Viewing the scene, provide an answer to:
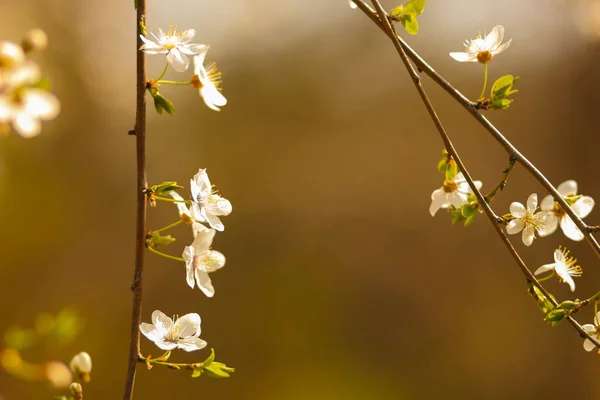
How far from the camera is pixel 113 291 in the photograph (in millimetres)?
3799

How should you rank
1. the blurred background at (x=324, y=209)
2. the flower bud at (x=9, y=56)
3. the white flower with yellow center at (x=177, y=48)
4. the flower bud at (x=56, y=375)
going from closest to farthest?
1. the flower bud at (x=9, y=56)
2. the flower bud at (x=56, y=375)
3. the white flower with yellow center at (x=177, y=48)
4. the blurred background at (x=324, y=209)

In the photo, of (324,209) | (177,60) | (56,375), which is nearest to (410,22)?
(177,60)

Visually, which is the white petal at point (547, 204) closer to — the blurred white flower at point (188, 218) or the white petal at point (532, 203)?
the white petal at point (532, 203)

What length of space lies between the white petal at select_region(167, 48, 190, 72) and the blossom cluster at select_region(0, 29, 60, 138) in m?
0.22

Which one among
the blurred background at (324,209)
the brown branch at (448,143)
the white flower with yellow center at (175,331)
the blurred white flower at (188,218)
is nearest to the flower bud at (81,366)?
the white flower with yellow center at (175,331)

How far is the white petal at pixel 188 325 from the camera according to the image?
2.03ft

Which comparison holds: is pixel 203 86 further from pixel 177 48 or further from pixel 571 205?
pixel 571 205

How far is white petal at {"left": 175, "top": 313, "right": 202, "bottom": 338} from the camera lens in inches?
24.3

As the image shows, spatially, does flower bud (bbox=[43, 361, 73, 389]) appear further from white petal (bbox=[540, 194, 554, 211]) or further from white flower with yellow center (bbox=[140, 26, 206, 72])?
white petal (bbox=[540, 194, 554, 211])

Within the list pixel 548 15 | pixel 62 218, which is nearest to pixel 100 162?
pixel 62 218

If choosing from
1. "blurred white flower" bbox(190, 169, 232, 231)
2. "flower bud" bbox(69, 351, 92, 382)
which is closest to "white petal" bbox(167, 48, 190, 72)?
"blurred white flower" bbox(190, 169, 232, 231)

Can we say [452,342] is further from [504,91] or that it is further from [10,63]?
[10,63]

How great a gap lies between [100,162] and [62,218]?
43 centimetres

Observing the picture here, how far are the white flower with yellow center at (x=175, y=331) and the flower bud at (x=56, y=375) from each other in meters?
0.13
